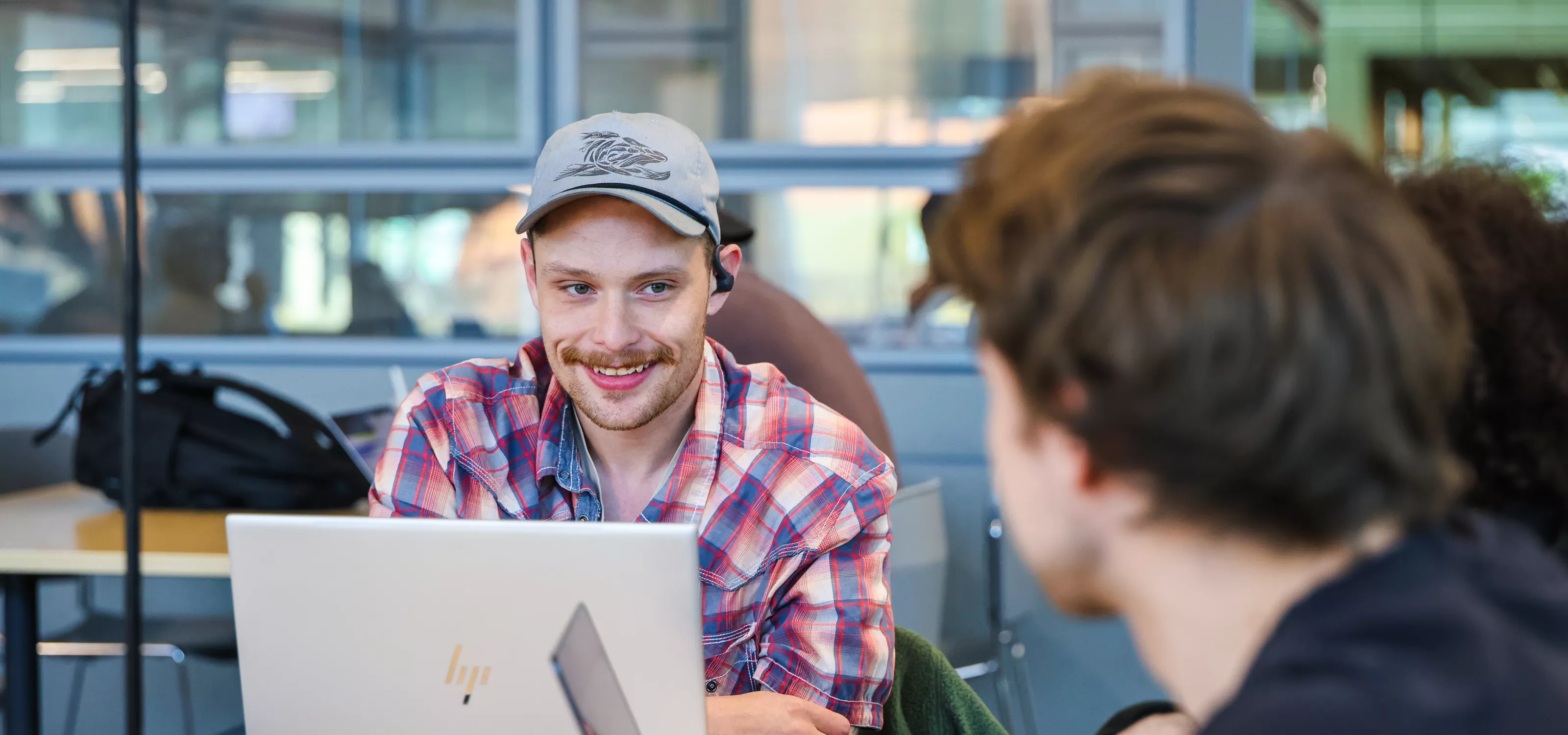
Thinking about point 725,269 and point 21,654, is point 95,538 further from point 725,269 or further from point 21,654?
point 725,269

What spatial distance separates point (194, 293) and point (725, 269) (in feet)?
8.04

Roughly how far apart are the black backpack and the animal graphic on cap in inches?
44.4

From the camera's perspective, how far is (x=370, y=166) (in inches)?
135

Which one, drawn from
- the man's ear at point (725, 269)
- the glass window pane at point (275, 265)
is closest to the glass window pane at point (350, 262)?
the glass window pane at point (275, 265)

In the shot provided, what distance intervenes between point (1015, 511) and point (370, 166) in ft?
9.99

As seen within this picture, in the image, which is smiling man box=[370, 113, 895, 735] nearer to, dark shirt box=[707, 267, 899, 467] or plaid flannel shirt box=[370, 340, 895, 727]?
plaid flannel shirt box=[370, 340, 895, 727]

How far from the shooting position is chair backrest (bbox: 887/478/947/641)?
7.85 feet

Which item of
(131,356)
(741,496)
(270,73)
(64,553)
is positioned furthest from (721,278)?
(270,73)

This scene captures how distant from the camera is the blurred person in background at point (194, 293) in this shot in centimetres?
349

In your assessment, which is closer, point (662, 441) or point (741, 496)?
point (741, 496)

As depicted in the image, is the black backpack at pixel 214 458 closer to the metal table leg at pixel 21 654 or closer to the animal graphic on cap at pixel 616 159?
the metal table leg at pixel 21 654

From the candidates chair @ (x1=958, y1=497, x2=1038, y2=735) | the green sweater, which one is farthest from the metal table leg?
chair @ (x1=958, y1=497, x2=1038, y2=735)

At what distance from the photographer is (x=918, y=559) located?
246 cm

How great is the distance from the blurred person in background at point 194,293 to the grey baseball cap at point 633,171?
2.36 m
